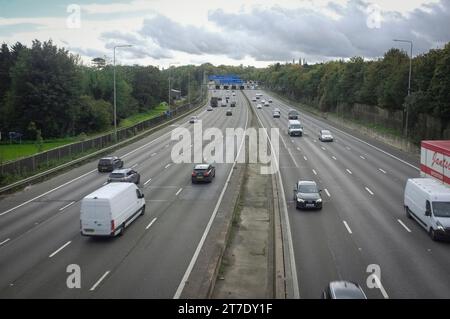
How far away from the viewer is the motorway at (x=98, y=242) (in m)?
17.1

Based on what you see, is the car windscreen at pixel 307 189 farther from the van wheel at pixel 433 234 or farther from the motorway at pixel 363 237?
the van wheel at pixel 433 234

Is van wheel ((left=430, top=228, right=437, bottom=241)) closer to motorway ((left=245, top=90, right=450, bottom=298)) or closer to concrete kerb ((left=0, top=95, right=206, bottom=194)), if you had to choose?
motorway ((left=245, top=90, right=450, bottom=298))

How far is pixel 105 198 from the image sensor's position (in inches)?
874

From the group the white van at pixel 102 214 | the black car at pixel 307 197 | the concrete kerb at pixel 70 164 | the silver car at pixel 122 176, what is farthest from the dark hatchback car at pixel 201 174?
the white van at pixel 102 214

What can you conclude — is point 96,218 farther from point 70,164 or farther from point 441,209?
point 70,164

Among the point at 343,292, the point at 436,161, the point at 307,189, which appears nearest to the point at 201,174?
the point at 307,189

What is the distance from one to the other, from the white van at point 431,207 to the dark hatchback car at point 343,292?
9.21 meters

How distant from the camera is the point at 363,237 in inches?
882

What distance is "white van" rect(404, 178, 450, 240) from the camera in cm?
2155

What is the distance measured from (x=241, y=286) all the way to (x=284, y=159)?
30.8 meters

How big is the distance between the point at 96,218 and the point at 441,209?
14.8m

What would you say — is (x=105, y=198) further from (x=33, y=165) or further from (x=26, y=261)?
(x=33, y=165)

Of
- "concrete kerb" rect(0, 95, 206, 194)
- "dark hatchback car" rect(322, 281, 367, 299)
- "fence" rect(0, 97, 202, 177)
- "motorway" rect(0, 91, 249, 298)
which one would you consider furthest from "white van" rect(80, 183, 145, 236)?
"fence" rect(0, 97, 202, 177)
